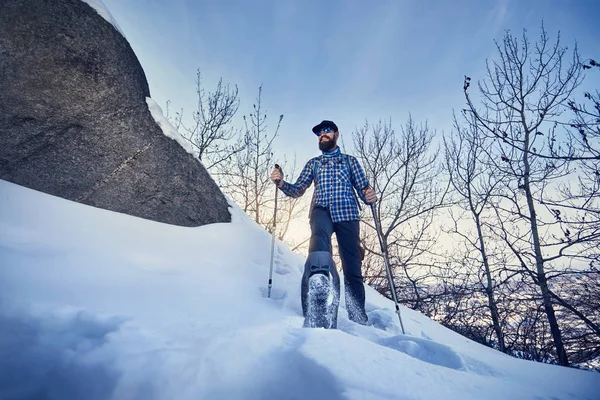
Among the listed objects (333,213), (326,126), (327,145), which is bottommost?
(333,213)

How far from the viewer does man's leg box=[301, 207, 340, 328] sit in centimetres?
239

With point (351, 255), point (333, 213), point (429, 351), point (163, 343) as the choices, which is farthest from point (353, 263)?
point (163, 343)

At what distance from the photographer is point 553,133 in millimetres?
5273

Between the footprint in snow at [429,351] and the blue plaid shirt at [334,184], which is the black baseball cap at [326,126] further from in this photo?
the footprint in snow at [429,351]

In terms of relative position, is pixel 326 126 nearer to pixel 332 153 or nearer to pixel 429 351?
A: pixel 332 153

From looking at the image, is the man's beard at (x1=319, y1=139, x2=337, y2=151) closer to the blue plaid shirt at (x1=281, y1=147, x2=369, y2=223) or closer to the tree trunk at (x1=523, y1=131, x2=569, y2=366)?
the blue plaid shirt at (x1=281, y1=147, x2=369, y2=223)

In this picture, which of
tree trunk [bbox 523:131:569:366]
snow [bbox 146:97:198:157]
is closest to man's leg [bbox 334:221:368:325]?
snow [bbox 146:97:198:157]

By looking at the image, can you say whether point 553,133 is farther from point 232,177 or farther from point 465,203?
point 232,177

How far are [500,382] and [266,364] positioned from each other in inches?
42.2

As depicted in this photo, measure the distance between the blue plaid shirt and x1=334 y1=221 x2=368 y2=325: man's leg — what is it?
0.36ft

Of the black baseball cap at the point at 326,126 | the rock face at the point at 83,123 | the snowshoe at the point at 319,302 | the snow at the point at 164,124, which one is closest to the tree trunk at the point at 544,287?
the black baseball cap at the point at 326,126

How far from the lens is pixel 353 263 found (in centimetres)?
293

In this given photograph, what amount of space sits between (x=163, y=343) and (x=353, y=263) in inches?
84.3

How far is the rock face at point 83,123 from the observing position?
270cm
